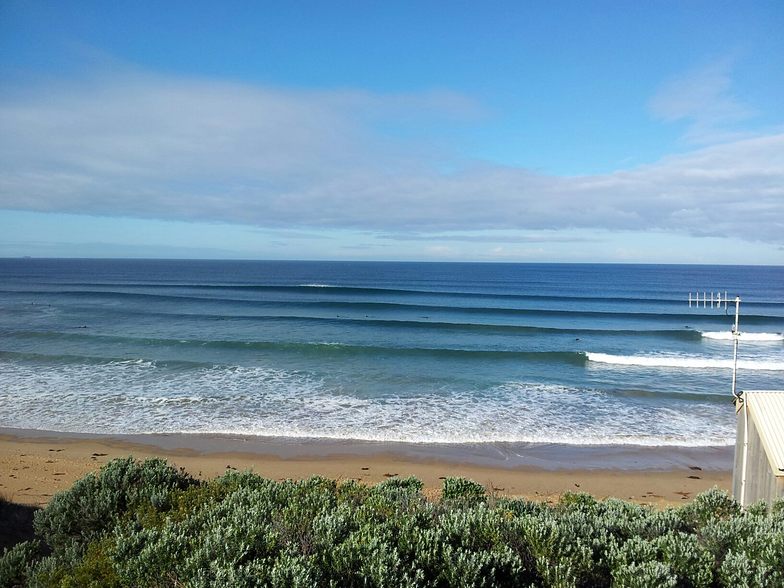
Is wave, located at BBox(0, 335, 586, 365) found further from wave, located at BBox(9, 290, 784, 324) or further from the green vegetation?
the green vegetation

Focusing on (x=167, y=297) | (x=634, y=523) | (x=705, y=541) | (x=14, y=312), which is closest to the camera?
(x=705, y=541)

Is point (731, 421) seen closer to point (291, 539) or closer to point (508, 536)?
point (508, 536)

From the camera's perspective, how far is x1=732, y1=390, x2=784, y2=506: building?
6133mm

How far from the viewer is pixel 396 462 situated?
38.0ft

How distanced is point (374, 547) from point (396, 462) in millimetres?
8258

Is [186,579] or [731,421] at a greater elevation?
[186,579]

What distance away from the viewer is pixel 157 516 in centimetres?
480

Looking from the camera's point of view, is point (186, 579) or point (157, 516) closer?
point (186, 579)

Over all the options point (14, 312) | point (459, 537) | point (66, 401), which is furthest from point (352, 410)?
point (14, 312)

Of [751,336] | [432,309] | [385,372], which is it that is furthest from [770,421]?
[432,309]

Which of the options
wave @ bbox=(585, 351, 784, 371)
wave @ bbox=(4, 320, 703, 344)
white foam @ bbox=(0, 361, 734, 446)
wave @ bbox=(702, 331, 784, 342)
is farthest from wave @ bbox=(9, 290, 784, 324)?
white foam @ bbox=(0, 361, 734, 446)

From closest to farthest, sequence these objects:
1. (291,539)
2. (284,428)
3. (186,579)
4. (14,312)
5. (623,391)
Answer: (186,579)
(291,539)
(284,428)
(623,391)
(14,312)

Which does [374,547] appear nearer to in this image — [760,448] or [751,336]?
[760,448]

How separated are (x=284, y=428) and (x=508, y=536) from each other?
33.8 feet
